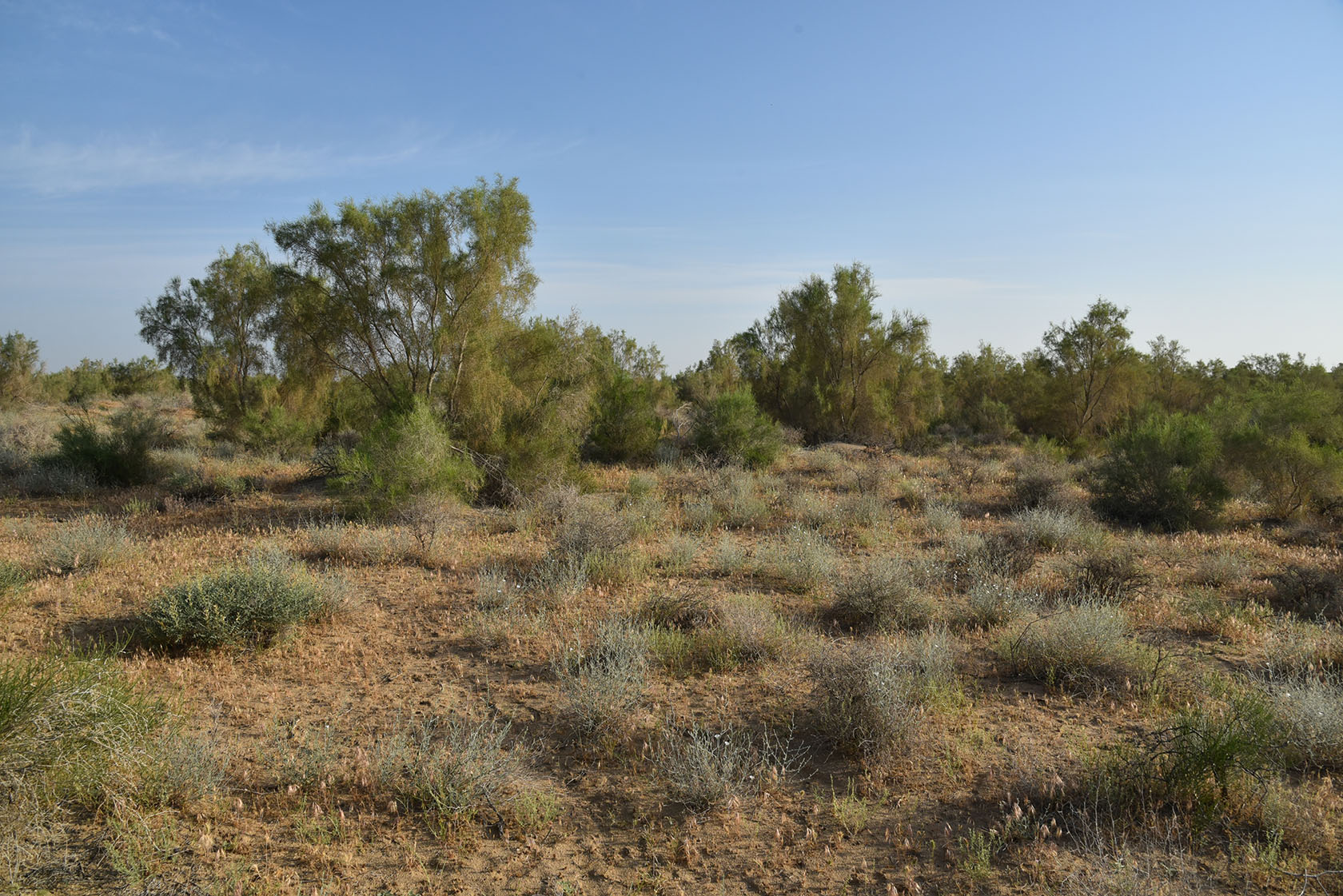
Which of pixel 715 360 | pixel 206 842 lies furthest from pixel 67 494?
pixel 715 360

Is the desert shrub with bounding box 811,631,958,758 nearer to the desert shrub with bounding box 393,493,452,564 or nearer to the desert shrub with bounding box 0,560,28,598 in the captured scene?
the desert shrub with bounding box 393,493,452,564

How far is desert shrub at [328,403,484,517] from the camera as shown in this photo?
10.4 m

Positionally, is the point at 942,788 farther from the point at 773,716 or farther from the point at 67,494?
the point at 67,494

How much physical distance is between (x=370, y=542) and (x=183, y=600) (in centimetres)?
278

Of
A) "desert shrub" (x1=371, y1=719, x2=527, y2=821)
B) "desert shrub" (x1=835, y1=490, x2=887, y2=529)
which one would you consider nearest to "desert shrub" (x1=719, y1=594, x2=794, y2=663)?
"desert shrub" (x1=371, y1=719, x2=527, y2=821)

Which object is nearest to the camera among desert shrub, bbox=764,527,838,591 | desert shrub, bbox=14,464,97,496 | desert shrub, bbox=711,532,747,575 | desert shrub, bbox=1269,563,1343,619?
desert shrub, bbox=1269,563,1343,619

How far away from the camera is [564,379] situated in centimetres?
1355

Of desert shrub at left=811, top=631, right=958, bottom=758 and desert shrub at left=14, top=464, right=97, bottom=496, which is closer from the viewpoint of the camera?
desert shrub at left=811, top=631, right=958, bottom=758

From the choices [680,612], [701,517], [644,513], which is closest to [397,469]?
[644,513]

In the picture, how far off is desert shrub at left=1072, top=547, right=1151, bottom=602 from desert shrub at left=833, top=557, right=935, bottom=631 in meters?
1.72

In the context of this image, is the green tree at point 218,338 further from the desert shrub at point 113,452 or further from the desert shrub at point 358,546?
the desert shrub at point 358,546

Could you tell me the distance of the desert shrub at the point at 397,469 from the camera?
10.4 metres

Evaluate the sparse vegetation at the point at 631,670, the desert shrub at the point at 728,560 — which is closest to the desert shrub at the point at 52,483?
the sparse vegetation at the point at 631,670

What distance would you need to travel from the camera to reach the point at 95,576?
7.05 meters
